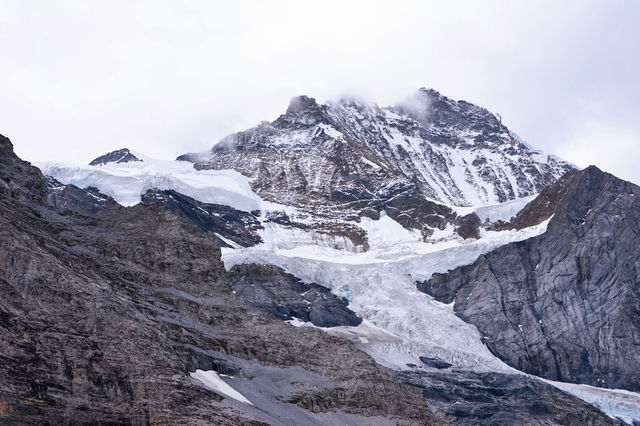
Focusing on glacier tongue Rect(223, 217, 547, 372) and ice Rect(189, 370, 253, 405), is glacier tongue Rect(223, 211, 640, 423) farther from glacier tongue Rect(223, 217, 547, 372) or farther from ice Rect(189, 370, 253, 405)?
ice Rect(189, 370, 253, 405)

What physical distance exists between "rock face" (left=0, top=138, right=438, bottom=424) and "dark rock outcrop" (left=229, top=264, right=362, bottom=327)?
45.4 meters

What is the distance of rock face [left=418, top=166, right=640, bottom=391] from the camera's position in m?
141

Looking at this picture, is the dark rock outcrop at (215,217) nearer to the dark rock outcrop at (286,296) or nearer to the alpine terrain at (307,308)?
the alpine terrain at (307,308)

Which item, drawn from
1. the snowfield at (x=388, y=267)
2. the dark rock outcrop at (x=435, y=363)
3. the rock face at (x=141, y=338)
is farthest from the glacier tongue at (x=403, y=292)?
the rock face at (x=141, y=338)

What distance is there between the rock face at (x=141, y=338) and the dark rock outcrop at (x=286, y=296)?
45.4 meters

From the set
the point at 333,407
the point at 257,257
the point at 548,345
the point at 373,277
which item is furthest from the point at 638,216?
the point at 333,407

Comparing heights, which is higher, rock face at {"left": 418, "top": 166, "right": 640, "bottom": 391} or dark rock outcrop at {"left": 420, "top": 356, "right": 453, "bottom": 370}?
rock face at {"left": 418, "top": 166, "right": 640, "bottom": 391}

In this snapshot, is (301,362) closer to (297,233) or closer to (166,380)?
(166,380)

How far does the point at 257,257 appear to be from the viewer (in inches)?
6225

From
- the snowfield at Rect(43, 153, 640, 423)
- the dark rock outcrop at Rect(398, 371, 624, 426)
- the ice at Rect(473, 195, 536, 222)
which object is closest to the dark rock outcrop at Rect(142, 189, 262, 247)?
the snowfield at Rect(43, 153, 640, 423)

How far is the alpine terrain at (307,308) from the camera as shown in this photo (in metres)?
60.8

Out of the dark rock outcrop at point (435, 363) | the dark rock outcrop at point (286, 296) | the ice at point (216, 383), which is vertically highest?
the dark rock outcrop at point (286, 296)

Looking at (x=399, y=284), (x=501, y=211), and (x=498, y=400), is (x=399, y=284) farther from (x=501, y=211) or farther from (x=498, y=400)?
(x=501, y=211)

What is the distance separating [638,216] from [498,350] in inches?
1523
